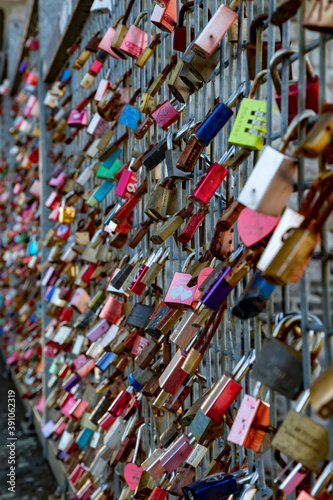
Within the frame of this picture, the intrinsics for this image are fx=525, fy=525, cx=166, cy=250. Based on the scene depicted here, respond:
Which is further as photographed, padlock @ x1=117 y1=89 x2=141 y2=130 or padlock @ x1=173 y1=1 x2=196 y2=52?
padlock @ x1=117 y1=89 x2=141 y2=130

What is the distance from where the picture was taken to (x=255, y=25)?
692mm

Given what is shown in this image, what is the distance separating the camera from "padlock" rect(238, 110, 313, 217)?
57cm

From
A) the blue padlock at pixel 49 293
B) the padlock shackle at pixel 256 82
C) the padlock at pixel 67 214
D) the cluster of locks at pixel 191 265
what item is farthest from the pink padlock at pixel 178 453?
the blue padlock at pixel 49 293

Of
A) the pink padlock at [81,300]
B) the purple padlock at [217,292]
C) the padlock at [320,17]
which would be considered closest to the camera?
A: the padlock at [320,17]

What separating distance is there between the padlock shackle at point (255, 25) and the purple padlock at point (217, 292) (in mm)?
308

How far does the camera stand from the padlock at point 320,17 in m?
0.49

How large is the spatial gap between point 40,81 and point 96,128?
126 cm

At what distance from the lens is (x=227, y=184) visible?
33.0 inches

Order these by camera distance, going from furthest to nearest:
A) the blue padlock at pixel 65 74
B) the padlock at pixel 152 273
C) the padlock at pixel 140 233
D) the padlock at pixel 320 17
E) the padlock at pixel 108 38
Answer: the blue padlock at pixel 65 74 < the padlock at pixel 108 38 < the padlock at pixel 140 233 < the padlock at pixel 152 273 < the padlock at pixel 320 17

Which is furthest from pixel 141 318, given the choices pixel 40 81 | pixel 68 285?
pixel 40 81

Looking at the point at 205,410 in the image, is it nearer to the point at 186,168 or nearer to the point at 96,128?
the point at 186,168

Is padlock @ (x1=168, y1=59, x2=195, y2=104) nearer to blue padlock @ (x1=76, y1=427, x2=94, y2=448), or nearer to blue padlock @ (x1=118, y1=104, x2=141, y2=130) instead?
blue padlock @ (x1=118, y1=104, x2=141, y2=130)

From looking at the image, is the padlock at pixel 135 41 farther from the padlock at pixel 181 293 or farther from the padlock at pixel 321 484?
the padlock at pixel 321 484

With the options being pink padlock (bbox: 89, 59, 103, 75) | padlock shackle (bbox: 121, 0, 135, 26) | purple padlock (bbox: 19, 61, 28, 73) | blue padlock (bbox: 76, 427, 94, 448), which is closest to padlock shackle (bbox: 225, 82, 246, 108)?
padlock shackle (bbox: 121, 0, 135, 26)
